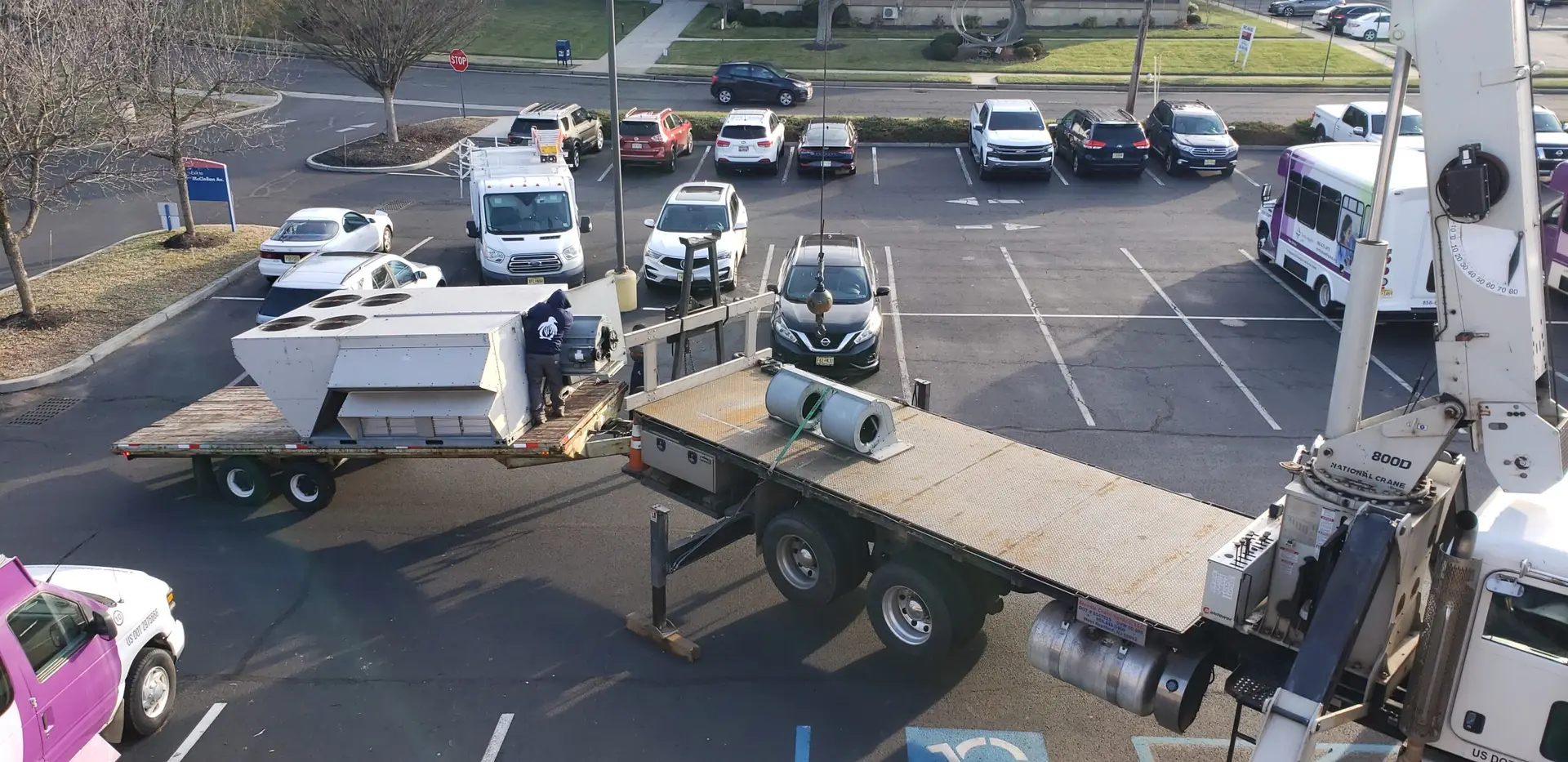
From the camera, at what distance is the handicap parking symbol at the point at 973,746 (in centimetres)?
815

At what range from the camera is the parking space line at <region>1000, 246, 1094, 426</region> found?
580 inches

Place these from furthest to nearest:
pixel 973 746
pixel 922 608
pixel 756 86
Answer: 1. pixel 756 86
2. pixel 922 608
3. pixel 973 746

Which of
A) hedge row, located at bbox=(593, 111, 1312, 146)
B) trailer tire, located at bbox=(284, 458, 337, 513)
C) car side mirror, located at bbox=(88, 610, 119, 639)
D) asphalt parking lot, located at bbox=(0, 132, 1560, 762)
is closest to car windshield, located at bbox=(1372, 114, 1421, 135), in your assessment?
hedge row, located at bbox=(593, 111, 1312, 146)

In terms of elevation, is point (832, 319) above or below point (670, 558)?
above

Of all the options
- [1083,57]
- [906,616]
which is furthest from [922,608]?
[1083,57]

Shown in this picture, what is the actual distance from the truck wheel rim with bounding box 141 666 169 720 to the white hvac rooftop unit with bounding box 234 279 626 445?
10.2 feet

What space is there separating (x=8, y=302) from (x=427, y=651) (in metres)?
13.6

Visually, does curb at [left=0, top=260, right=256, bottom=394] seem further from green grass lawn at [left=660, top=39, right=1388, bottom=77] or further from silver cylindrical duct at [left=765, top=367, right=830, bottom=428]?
green grass lawn at [left=660, top=39, right=1388, bottom=77]

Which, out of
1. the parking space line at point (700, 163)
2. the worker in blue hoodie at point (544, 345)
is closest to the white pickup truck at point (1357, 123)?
the parking space line at point (700, 163)

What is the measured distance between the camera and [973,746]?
828 centimetres

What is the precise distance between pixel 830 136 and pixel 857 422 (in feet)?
64.8

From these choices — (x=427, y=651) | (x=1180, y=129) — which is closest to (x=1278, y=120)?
(x=1180, y=129)

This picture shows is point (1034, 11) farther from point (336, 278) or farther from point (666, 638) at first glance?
point (666, 638)

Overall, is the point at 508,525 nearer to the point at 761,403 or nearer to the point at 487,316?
the point at 487,316
